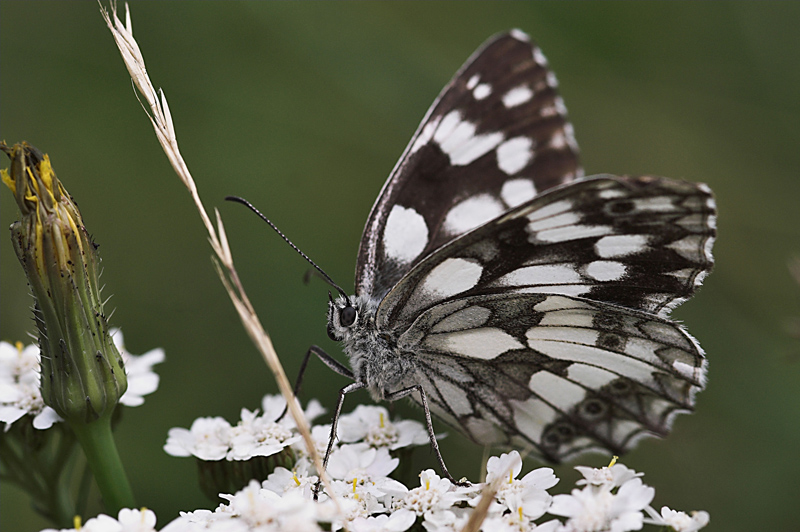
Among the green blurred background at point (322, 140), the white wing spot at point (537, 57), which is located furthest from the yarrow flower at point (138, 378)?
the white wing spot at point (537, 57)

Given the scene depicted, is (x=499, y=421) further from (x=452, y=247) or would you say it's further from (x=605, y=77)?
(x=605, y=77)

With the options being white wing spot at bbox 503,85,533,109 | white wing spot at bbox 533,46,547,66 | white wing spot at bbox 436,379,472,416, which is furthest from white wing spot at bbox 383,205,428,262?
white wing spot at bbox 533,46,547,66

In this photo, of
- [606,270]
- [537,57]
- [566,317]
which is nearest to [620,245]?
[606,270]

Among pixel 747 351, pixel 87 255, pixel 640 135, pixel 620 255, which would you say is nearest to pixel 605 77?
pixel 640 135

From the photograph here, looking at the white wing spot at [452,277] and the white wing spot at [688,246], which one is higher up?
the white wing spot at [452,277]

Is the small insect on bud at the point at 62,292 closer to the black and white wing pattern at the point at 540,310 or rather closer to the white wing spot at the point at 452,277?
the black and white wing pattern at the point at 540,310

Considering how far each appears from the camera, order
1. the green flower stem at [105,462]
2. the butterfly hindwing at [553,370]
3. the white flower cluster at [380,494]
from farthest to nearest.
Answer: the butterfly hindwing at [553,370] < the green flower stem at [105,462] < the white flower cluster at [380,494]

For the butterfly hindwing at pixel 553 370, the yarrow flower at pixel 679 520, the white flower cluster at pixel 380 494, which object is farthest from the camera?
the butterfly hindwing at pixel 553 370
